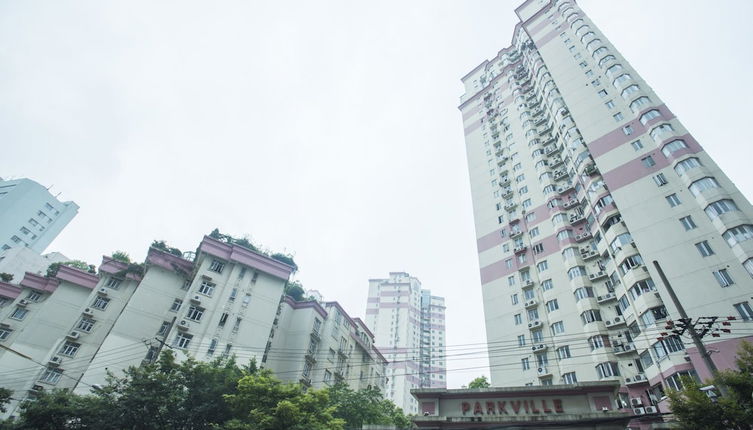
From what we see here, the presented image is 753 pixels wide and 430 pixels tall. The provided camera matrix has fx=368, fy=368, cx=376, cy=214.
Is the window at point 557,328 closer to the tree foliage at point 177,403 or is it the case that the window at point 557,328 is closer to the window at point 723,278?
the window at point 723,278

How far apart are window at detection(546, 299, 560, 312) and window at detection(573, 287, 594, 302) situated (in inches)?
74.1

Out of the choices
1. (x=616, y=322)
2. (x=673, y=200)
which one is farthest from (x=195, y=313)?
(x=673, y=200)

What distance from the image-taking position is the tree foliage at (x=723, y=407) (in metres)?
12.1

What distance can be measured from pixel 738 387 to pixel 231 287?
3482 centimetres

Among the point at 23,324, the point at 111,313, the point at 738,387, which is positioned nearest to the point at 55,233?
the point at 23,324

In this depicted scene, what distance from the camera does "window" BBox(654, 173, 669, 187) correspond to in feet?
93.3

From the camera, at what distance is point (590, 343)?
96.4ft

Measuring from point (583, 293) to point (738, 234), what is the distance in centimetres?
1145

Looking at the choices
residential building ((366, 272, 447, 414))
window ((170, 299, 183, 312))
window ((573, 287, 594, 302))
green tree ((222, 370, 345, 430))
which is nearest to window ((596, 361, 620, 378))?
window ((573, 287, 594, 302))

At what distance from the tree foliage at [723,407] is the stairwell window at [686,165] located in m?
19.0

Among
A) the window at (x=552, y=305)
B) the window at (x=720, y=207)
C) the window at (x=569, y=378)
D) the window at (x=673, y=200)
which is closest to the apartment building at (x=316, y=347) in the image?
the window at (x=569, y=378)

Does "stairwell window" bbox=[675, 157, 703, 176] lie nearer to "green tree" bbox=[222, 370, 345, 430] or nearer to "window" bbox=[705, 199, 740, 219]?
"window" bbox=[705, 199, 740, 219]

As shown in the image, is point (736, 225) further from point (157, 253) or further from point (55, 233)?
point (55, 233)

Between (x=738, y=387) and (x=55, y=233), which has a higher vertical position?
(x=55, y=233)
